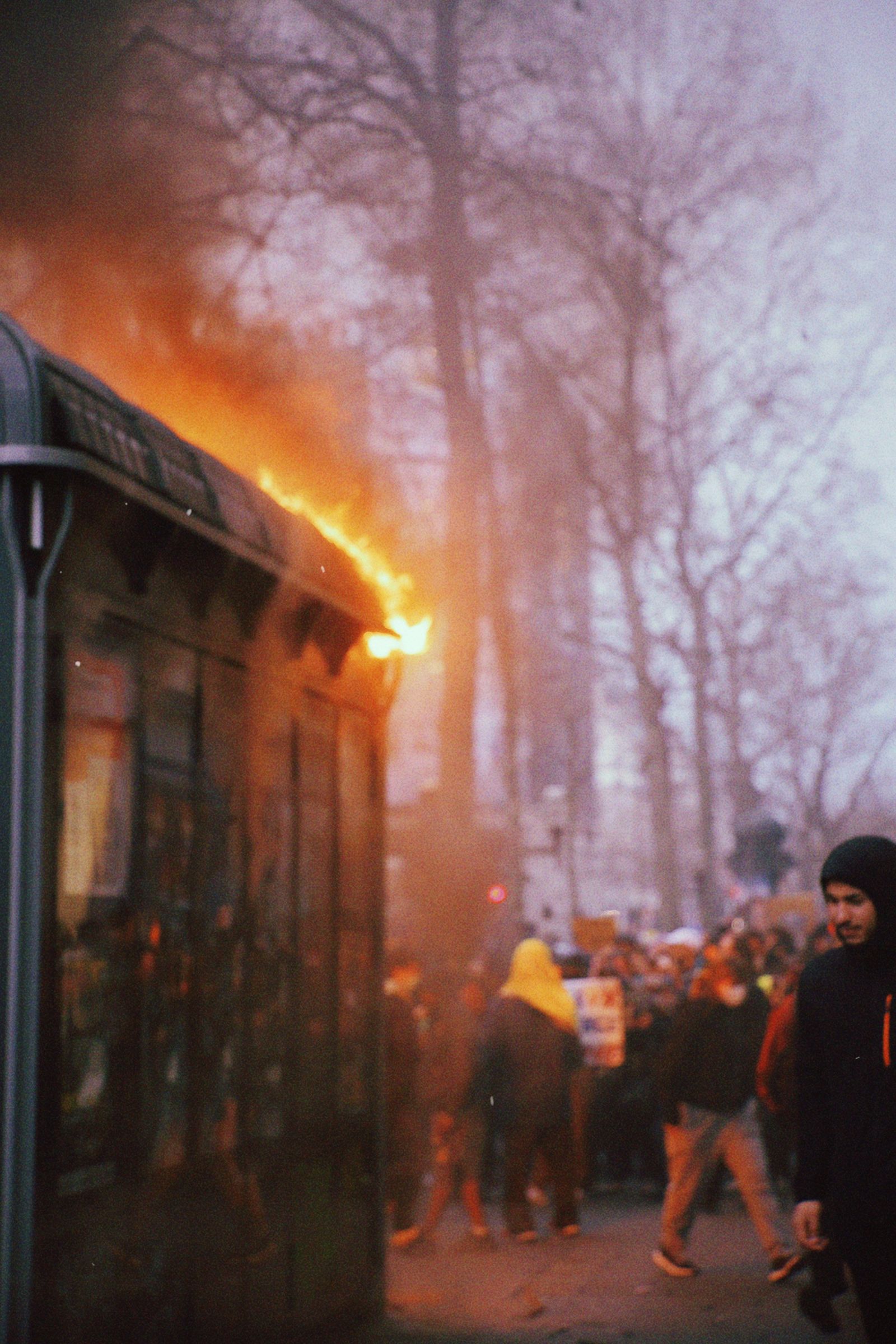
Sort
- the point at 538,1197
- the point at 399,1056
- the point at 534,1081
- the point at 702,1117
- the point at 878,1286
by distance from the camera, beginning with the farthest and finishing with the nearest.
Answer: the point at 538,1197, the point at 399,1056, the point at 534,1081, the point at 702,1117, the point at 878,1286

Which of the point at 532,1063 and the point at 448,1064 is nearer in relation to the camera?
the point at 532,1063

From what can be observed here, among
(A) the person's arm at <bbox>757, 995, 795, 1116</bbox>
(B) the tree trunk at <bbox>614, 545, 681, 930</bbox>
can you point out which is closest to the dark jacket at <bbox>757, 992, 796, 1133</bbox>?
(A) the person's arm at <bbox>757, 995, 795, 1116</bbox>

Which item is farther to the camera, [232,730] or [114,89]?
[114,89]

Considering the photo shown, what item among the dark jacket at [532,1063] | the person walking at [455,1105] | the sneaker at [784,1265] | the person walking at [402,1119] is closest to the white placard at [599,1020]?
the person walking at [455,1105]

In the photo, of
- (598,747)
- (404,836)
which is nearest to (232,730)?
(404,836)

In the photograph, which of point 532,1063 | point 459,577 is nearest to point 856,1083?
point 532,1063

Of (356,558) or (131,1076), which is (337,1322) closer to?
(131,1076)

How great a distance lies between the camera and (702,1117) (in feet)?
29.0

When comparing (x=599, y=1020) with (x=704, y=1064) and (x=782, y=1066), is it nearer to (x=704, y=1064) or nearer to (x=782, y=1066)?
(x=782, y=1066)

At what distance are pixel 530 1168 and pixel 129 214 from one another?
611 cm

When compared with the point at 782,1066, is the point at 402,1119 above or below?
below

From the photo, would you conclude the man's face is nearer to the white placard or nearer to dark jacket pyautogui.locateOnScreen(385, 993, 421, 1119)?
dark jacket pyautogui.locateOnScreen(385, 993, 421, 1119)

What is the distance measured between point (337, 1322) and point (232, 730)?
268 cm

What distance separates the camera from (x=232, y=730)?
5.89m
